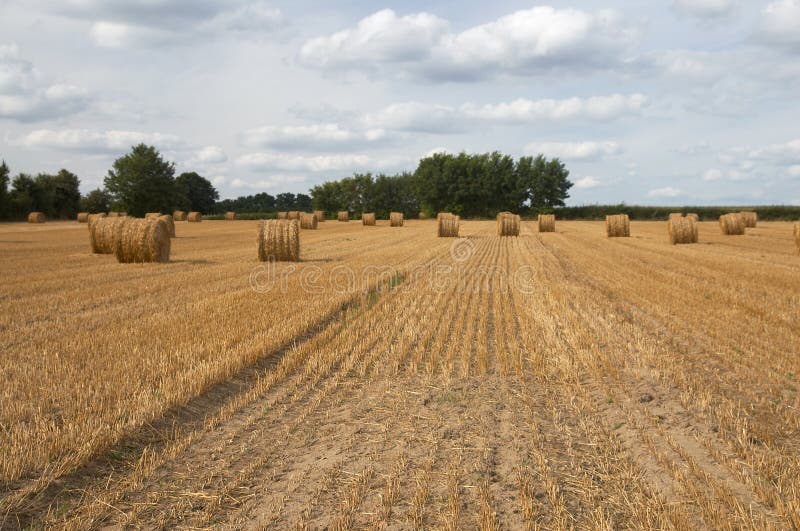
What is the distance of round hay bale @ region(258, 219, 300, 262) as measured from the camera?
18078 millimetres

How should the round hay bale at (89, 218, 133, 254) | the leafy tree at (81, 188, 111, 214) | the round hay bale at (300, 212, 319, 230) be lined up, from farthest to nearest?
the leafy tree at (81, 188, 111, 214) < the round hay bale at (300, 212, 319, 230) < the round hay bale at (89, 218, 133, 254)

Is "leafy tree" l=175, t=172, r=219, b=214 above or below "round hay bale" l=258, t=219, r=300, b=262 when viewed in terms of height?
above

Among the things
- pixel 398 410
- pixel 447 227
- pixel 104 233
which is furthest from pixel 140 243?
pixel 447 227

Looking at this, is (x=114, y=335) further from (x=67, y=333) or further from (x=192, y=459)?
(x=192, y=459)

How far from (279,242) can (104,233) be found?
5663mm

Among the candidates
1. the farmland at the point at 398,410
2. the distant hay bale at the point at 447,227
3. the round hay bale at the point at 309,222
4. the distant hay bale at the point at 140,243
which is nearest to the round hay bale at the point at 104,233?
the distant hay bale at the point at 140,243

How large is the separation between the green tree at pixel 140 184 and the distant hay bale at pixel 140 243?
191 ft

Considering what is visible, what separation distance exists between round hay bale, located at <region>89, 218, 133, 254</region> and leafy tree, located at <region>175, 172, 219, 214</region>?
86.2 m

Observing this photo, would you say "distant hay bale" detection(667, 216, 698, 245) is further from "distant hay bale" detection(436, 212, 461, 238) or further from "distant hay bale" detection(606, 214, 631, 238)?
"distant hay bale" detection(436, 212, 461, 238)

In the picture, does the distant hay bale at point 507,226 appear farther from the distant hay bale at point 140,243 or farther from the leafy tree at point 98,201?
the leafy tree at point 98,201

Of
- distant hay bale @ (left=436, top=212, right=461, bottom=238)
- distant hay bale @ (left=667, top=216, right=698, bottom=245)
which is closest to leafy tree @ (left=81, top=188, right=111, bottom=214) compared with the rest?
distant hay bale @ (left=436, top=212, right=461, bottom=238)

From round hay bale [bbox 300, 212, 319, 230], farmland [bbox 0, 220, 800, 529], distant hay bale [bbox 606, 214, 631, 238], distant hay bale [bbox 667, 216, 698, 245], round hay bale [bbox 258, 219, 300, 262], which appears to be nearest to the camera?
farmland [bbox 0, 220, 800, 529]

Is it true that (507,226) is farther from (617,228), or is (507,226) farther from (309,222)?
(309,222)

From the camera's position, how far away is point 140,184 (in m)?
72.9
